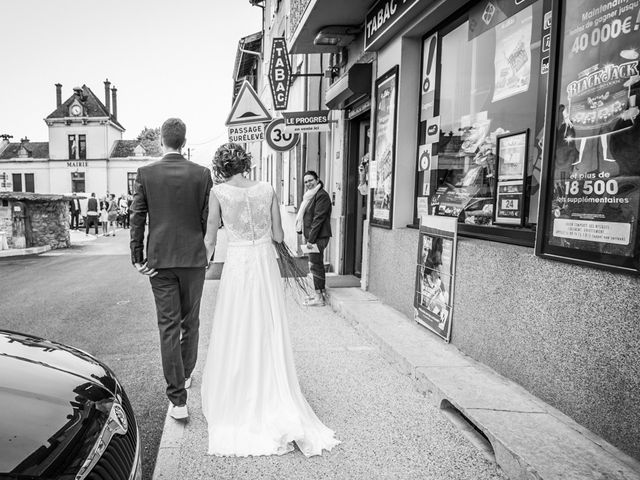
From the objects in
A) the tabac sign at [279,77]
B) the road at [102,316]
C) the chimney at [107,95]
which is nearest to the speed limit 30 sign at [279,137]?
the road at [102,316]

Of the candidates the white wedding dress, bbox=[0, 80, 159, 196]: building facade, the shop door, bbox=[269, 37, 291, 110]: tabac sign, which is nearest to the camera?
the white wedding dress

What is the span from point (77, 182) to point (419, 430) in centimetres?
6095

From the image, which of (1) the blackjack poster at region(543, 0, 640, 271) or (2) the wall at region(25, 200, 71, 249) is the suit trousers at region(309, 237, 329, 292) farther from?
(2) the wall at region(25, 200, 71, 249)

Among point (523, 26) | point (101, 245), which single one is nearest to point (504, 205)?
point (523, 26)

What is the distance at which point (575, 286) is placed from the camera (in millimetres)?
3002

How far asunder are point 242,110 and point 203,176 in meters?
3.89

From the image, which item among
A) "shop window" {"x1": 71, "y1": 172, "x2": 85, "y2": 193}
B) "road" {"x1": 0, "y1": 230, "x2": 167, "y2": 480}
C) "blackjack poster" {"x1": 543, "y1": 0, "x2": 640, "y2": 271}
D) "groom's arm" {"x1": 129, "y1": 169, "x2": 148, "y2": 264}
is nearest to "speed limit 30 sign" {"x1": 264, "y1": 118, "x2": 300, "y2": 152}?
"road" {"x1": 0, "y1": 230, "x2": 167, "y2": 480}

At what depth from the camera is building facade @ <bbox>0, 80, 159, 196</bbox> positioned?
55.4 metres

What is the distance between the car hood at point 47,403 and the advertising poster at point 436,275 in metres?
3.23

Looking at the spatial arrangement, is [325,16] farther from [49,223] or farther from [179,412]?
[49,223]

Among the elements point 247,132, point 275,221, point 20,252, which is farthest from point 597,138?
point 20,252

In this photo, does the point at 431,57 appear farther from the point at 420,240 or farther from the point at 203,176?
the point at 203,176

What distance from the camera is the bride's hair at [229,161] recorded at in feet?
10.9

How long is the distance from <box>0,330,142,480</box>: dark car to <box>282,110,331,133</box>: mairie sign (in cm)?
600
